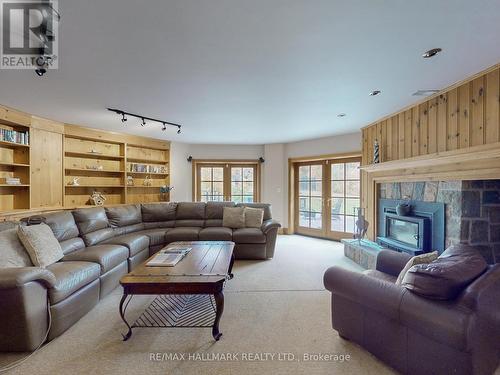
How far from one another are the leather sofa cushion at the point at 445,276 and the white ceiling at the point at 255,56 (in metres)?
1.62

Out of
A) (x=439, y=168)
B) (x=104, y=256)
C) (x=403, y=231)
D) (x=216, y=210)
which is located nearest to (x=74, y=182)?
(x=104, y=256)

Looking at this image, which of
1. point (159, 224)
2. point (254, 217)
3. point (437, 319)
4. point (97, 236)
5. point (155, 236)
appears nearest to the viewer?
point (437, 319)

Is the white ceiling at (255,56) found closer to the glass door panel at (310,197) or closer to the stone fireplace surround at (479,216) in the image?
the stone fireplace surround at (479,216)

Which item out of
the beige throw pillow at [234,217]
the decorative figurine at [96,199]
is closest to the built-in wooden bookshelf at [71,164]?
the decorative figurine at [96,199]

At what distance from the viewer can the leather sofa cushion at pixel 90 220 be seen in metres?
3.56

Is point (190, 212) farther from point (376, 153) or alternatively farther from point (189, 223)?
point (376, 153)

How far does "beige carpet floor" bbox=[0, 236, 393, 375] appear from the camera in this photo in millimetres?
1786

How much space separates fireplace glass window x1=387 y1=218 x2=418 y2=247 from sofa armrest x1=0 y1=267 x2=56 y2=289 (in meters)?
4.19

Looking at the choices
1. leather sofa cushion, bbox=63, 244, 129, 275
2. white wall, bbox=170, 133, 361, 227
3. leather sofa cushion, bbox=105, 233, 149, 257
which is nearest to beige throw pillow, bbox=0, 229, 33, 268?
leather sofa cushion, bbox=63, 244, 129, 275

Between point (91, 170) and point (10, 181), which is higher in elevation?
point (91, 170)

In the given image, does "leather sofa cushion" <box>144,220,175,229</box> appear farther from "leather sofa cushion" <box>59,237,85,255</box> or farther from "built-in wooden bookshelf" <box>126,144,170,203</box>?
"leather sofa cushion" <box>59,237,85,255</box>

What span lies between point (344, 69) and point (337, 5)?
36.2 inches

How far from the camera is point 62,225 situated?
3.21 m

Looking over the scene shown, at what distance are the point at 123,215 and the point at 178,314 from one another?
2524mm
